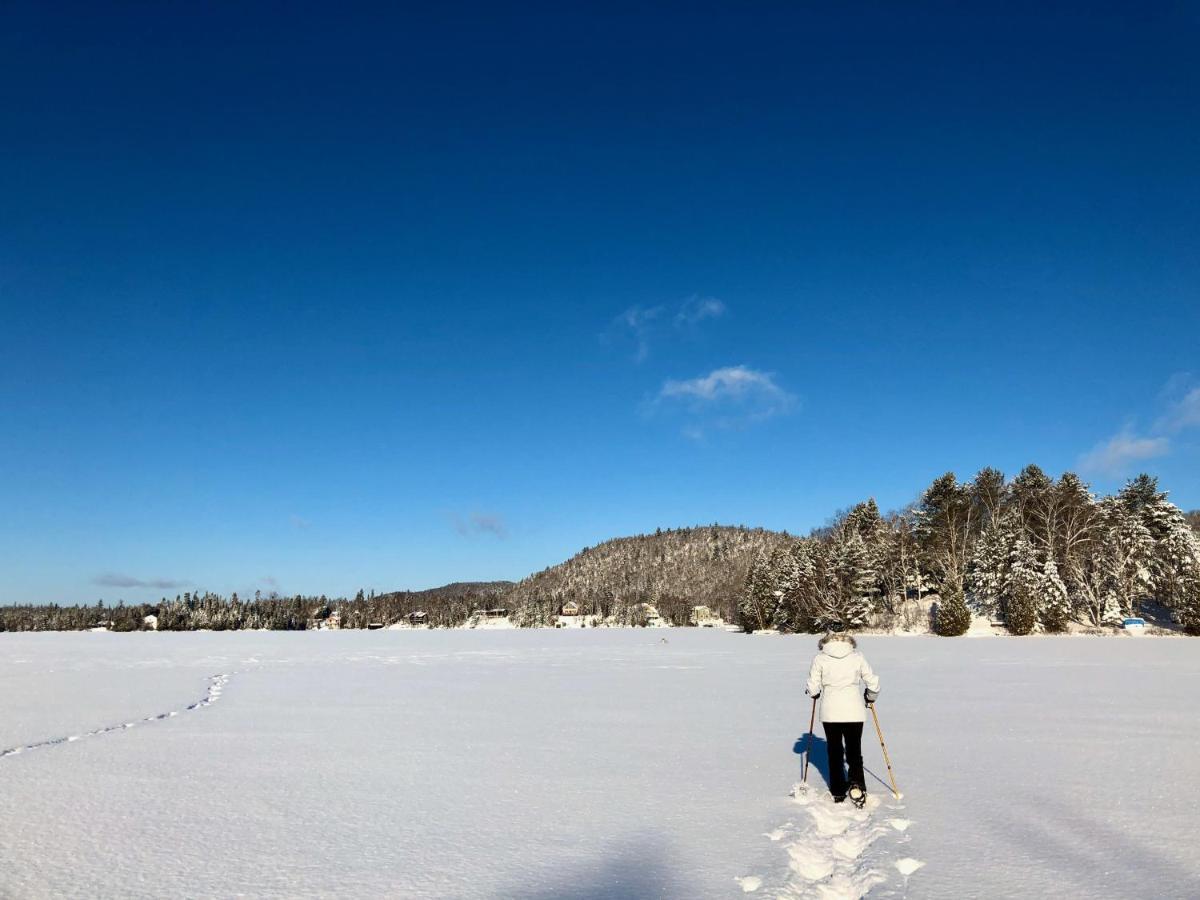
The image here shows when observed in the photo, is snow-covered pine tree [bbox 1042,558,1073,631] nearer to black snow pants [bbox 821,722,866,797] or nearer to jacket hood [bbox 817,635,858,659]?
jacket hood [bbox 817,635,858,659]

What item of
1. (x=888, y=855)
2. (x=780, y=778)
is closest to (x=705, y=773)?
(x=780, y=778)

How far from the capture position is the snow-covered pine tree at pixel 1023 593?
1891 inches

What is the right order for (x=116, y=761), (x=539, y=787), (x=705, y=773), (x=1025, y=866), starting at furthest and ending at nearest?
1. (x=116, y=761)
2. (x=705, y=773)
3. (x=539, y=787)
4. (x=1025, y=866)

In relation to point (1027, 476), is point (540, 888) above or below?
below

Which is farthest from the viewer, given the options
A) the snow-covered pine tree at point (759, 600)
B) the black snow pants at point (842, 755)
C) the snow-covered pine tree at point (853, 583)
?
the snow-covered pine tree at point (759, 600)

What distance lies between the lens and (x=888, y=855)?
5.79m

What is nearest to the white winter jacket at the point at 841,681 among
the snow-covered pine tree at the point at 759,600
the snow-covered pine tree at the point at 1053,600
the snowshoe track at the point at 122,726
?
the snowshoe track at the point at 122,726

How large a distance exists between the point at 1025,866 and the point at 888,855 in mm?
991

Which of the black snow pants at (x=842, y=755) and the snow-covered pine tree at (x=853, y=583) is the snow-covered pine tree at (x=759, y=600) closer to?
the snow-covered pine tree at (x=853, y=583)

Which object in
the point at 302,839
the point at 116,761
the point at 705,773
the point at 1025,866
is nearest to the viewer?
the point at 1025,866

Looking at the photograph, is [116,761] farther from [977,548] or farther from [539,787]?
[977,548]

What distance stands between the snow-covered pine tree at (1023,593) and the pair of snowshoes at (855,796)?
4846cm

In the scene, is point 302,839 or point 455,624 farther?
point 455,624

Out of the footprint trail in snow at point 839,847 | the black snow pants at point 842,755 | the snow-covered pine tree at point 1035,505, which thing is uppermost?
the snow-covered pine tree at point 1035,505
